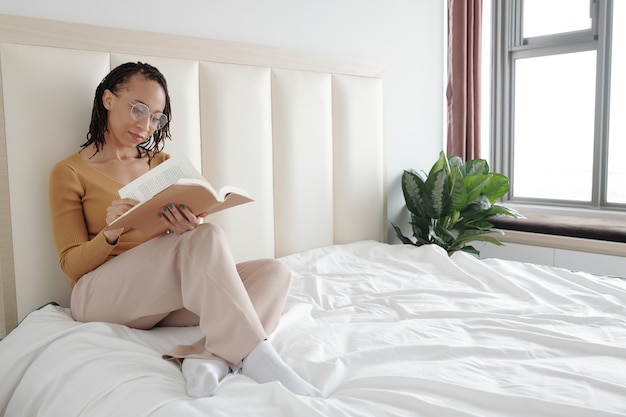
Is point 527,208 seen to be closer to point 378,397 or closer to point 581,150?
point 581,150

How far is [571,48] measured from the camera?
3.09 metres

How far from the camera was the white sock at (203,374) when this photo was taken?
1.00 metres

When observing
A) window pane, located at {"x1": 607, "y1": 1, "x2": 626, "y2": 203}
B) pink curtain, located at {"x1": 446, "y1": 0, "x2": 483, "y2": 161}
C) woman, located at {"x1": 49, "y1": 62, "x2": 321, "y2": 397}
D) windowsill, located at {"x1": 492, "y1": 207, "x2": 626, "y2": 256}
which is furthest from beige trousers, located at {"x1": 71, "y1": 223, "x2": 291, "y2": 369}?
window pane, located at {"x1": 607, "y1": 1, "x2": 626, "y2": 203}

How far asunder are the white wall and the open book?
0.76 m

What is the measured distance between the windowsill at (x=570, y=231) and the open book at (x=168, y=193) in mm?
1775

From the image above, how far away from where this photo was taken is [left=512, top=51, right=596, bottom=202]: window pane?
310 cm

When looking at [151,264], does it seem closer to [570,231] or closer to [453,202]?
[453,202]

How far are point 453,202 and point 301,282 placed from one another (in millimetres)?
958

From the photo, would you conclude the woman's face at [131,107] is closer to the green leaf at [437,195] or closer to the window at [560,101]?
the green leaf at [437,195]

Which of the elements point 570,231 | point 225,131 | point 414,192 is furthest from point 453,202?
point 225,131

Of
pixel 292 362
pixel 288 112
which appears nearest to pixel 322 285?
pixel 292 362

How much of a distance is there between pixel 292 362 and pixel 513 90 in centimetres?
275

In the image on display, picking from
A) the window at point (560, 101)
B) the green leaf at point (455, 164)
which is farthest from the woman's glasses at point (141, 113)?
the window at point (560, 101)

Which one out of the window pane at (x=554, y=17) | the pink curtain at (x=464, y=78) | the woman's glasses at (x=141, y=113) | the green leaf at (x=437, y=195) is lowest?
the green leaf at (x=437, y=195)
